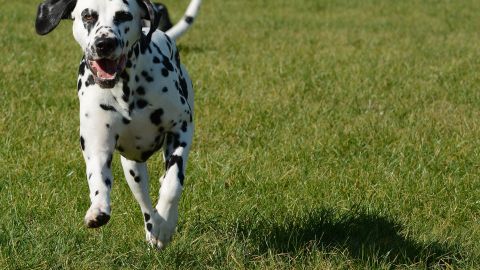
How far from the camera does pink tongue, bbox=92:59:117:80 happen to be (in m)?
4.77

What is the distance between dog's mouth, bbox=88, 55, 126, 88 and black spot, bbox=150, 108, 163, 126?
0.39m

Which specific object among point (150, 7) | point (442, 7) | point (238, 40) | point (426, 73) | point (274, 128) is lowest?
point (442, 7)

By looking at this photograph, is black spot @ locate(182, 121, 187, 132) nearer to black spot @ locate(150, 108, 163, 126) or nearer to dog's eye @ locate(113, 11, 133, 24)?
black spot @ locate(150, 108, 163, 126)

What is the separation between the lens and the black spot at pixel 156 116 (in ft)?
16.8

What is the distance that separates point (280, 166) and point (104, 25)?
2.79m

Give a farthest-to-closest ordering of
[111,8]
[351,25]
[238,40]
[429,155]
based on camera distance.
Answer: [351,25] < [238,40] < [429,155] < [111,8]

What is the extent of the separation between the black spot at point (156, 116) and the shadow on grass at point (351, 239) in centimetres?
87

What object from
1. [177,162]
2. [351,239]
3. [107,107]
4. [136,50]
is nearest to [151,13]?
[136,50]

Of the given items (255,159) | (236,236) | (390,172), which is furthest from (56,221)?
(390,172)

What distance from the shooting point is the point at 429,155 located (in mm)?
7633

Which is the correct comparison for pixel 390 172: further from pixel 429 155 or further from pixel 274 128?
pixel 274 128

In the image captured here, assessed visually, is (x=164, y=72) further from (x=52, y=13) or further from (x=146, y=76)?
(x=52, y=13)

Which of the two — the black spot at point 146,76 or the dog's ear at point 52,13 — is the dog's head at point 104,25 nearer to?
the dog's ear at point 52,13

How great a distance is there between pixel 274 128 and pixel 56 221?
10.8 feet
